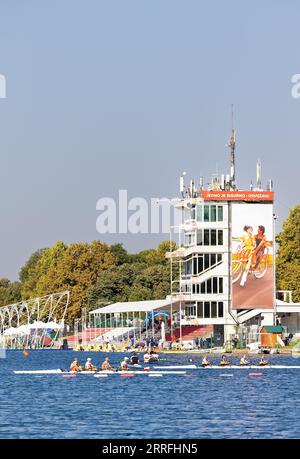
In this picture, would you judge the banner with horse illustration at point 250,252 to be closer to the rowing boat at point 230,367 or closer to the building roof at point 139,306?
the building roof at point 139,306

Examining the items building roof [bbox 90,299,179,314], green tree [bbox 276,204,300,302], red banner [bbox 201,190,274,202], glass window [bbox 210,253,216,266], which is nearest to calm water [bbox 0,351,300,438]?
glass window [bbox 210,253,216,266]

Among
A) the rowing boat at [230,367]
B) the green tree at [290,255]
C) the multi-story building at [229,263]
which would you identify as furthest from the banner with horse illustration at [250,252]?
the rowing boat at [230,367]

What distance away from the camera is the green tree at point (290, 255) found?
15625 centimetres

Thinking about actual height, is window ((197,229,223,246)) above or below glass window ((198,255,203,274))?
above

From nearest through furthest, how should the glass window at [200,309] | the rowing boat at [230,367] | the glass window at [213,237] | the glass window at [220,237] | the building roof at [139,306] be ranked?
1. the rowing boat at [230,367]
2. the glass window at [220,237]
3. the glass window at [213,237]
4. the glass window at [200,309]
5. the building roof at [139,306]

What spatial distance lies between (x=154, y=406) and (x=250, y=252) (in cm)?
6701

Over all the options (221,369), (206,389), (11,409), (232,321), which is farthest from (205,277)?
(11,409)

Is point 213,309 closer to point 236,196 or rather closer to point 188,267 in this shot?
point 188,267

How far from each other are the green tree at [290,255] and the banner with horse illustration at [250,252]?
14.3m

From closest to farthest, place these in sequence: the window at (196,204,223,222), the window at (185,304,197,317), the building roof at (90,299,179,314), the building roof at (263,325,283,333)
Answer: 1. the building roof at (263,325,283,333)
2. the window at (196,204,223,222)
3. the window at (185,304,197,317)
4. the building roof at (90,299,179,314)

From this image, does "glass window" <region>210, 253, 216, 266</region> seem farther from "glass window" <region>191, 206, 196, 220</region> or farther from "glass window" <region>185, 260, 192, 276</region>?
"glass window" <region>191, 206, 196, 220</region>

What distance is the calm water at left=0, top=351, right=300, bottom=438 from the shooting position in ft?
207

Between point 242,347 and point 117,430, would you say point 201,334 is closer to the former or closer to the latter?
point 242,347

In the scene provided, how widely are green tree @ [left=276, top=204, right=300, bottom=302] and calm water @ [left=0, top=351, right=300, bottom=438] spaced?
4930 cm
